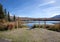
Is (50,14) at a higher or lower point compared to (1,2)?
lower

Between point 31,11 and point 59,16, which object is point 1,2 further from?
point 59,16

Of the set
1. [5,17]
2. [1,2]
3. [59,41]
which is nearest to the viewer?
[59,41]

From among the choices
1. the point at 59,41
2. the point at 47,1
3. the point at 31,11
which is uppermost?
the point at 47,1

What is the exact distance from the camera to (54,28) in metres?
11.4

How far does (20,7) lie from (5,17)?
3865 millimetres

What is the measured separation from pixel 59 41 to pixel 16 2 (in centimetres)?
553

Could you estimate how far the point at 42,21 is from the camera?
13.1m

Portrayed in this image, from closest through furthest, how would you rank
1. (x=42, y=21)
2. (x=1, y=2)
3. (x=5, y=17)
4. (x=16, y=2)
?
(x=16, y=2), (x=1, y=2), (x=42, y=21), (x=5, y=17)

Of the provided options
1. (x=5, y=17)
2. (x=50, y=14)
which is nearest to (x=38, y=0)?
(x=50, y=14)

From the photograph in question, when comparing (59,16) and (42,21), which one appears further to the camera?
(42,21)

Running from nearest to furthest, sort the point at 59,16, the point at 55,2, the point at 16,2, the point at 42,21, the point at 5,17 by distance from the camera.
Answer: the point at 55,2
the point at 59,16
the point at 16,2
the point at 42,21
the point at 5,17

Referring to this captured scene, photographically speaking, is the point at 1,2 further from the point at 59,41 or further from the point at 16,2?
the point at 59,41

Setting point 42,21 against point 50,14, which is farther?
point 42,21

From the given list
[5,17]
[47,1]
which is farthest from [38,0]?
[5,17]
